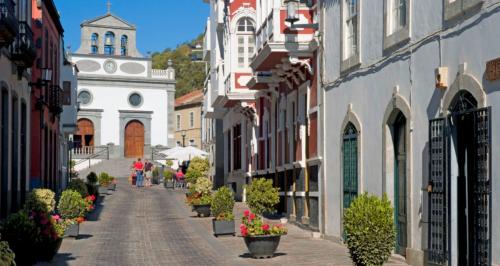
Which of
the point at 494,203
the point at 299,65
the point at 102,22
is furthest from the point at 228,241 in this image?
the point at 102,22

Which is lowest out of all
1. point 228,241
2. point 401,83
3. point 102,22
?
point 228,241

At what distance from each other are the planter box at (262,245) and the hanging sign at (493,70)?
5.83m

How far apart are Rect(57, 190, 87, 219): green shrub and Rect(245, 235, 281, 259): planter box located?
7.02 m

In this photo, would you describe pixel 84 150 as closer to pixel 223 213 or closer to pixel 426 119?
pixel 223 213

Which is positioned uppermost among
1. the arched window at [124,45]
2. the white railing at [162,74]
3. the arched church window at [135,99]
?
the arched window at [124,45]

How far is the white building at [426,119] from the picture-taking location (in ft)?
32.5

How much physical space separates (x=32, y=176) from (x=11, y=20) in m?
10.6

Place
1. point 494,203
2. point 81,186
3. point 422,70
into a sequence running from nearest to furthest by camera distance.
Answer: point 494,203
point 422,70
point 81,186

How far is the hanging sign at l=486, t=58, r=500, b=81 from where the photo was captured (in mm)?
9398

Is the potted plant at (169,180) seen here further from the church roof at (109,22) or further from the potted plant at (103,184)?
the church roof at (109,22)

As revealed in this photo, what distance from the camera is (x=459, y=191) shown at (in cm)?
1093

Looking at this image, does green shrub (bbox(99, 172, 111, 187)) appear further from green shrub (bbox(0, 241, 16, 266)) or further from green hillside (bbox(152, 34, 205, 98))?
green hillside (bbox(152, 34, 205, 98))

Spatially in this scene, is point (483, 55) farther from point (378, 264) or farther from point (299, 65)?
point (299, 65)

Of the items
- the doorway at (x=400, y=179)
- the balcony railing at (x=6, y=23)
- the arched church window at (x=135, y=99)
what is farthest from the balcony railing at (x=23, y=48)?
the arched church window at (x=135, y=99)
